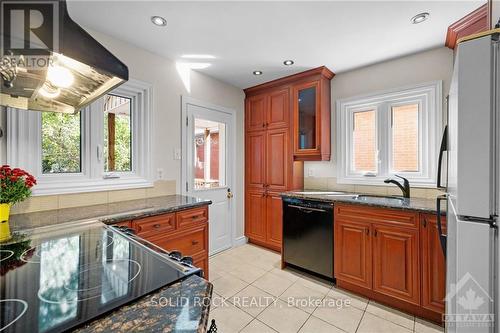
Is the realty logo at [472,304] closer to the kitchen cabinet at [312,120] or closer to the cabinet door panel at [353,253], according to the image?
the cabinet door panel at [353,253]

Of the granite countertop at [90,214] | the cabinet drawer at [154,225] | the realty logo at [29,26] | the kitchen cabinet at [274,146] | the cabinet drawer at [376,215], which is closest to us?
the realty logo at [29,26]

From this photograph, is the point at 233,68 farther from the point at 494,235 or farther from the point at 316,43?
the point at 494,235

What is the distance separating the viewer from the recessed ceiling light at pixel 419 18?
5.90 feet

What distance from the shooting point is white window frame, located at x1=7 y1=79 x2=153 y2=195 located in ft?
5.58

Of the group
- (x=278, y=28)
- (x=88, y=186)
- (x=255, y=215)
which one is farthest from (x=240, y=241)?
(x=278, y=28)

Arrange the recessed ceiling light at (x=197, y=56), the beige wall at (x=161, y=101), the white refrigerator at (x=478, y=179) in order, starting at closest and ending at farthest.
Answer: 1. the white refrigerator at (x=478, y=179)
2. the beige wall at (x=161, y=101)
3. the recessed ceiling light at (x=197, y=56)

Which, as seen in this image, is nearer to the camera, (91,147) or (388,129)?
(91,147)

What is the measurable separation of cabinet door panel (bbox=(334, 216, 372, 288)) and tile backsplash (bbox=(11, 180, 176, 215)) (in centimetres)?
192

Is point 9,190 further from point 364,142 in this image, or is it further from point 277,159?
point 364,142

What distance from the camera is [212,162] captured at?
10.8ft

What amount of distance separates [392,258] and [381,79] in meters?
2.00

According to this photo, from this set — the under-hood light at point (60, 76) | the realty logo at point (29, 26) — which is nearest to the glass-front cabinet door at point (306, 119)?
the under-hood light at point (60, 76)

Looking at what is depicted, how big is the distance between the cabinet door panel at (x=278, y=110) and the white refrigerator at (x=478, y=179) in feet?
7.47

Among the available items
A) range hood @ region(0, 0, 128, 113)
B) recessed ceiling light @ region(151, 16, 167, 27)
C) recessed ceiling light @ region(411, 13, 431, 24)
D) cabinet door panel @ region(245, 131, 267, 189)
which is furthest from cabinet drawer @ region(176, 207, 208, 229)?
recessed ceiling light @ region(411, 13, 431, 24)
